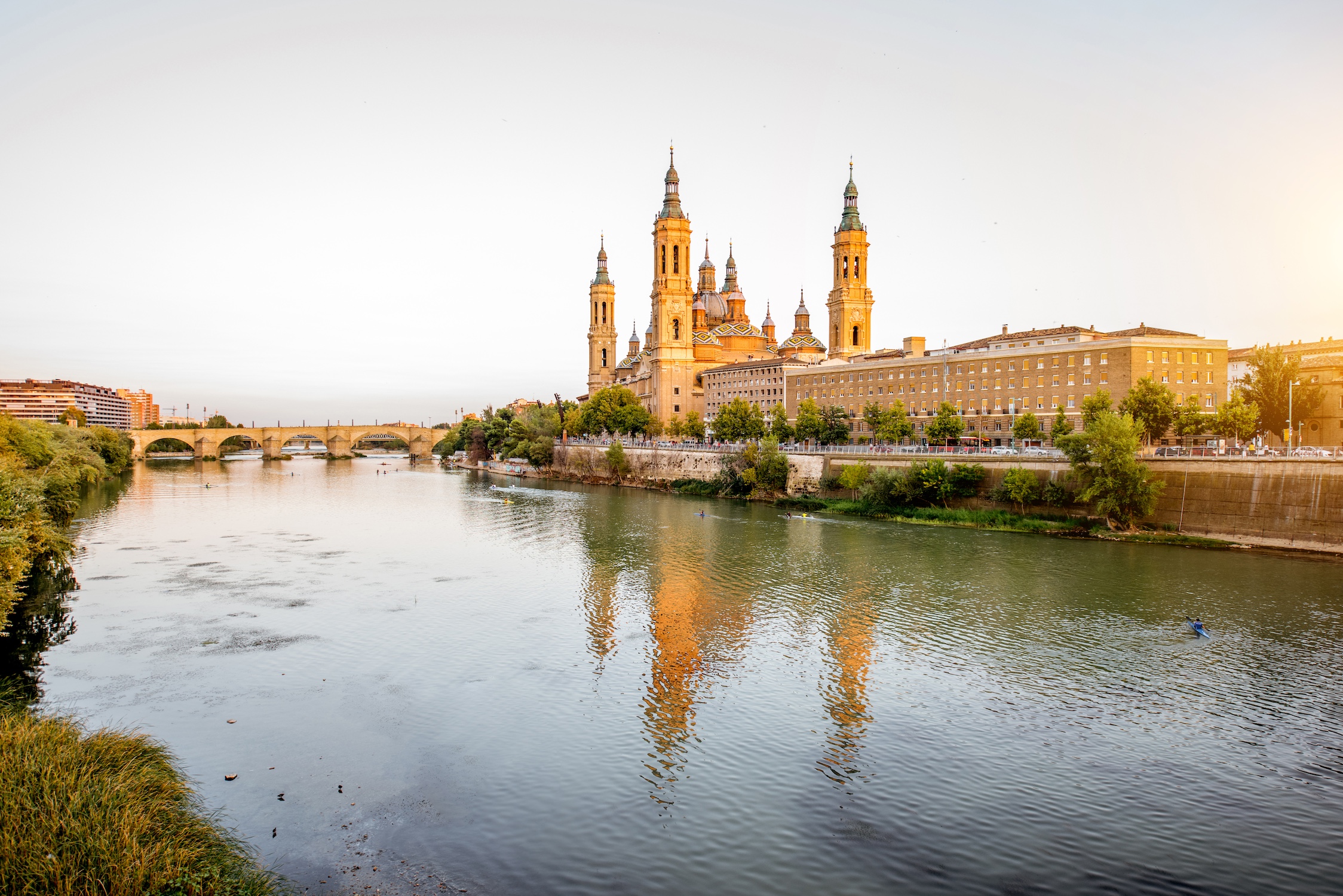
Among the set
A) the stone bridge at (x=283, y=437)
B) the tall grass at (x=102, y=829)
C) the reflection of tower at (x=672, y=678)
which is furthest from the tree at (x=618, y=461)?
the stone bridge at (x=283, y=437)

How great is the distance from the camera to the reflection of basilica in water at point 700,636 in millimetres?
16609

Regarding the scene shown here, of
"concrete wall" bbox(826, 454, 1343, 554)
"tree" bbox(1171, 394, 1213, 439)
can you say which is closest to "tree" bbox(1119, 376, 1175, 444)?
"tree" bbox(1171, 394, 1213, 439)

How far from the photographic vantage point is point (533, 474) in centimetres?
10281

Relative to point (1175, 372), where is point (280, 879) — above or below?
below

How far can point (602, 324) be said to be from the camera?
14512 centimetres

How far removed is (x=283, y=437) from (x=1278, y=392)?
145950 millimetres

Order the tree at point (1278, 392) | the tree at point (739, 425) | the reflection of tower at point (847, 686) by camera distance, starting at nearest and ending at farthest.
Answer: the reflection of tower at point (847, 686)
the tree at point (1278, 392)
the tree at point (739, 425)

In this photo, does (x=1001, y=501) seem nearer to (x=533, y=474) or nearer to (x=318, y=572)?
(x=318, y=572)

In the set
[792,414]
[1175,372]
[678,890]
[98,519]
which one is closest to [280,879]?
[678,890]

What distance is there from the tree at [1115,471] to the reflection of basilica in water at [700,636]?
1716 centimetres

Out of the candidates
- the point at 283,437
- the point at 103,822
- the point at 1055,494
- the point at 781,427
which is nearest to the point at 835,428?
the point at 781,427

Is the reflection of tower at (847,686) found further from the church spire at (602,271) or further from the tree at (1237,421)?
the church spire at (602,271)

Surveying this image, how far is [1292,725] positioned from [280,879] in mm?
20094

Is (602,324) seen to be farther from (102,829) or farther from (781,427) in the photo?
(102,829)
